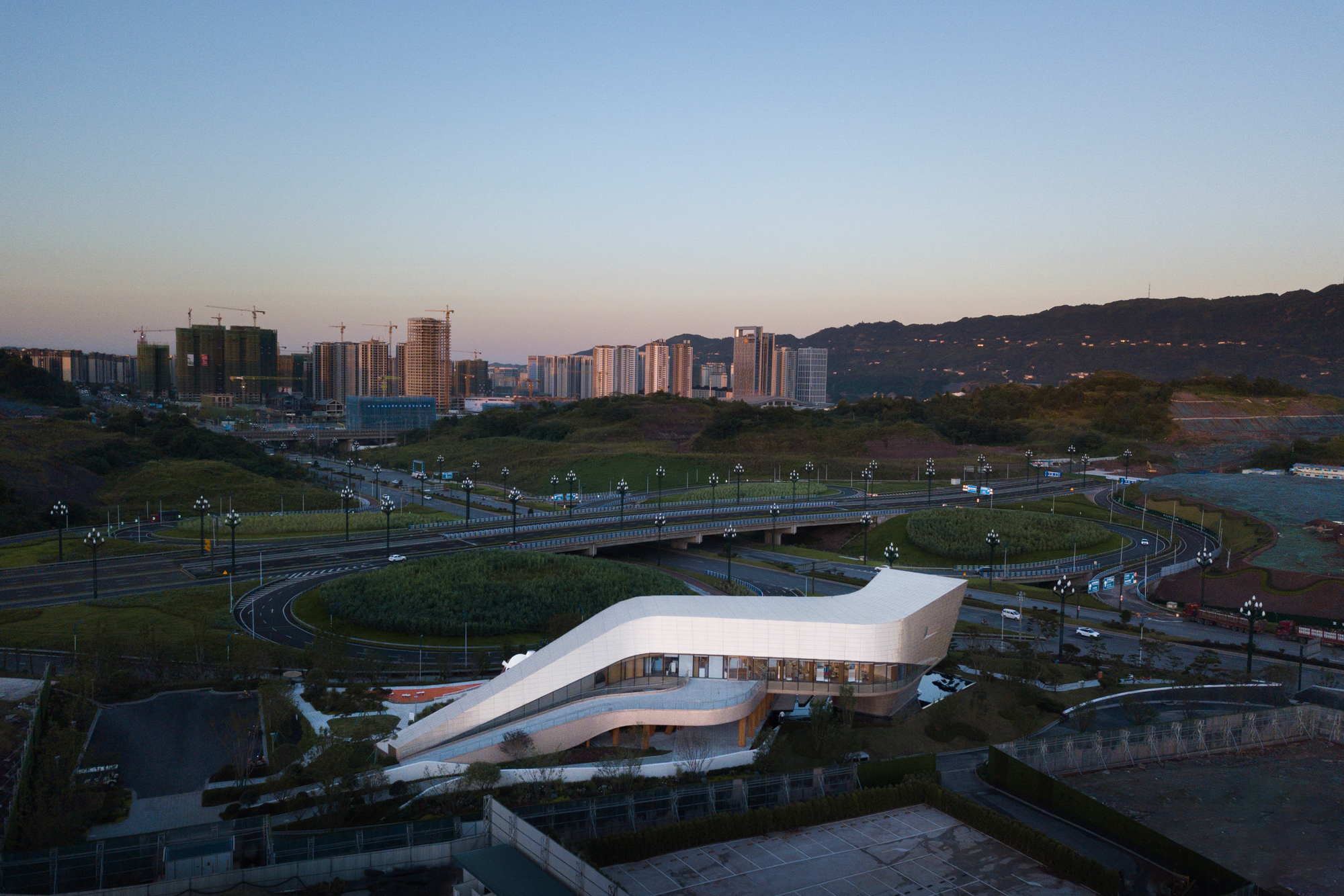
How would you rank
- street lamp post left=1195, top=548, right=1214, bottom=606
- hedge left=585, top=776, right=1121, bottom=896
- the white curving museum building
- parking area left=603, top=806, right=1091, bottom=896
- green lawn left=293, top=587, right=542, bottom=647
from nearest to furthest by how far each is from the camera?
parking area left=603, top=806, right=1091, bottom=896, hedge left=585, top=776, right=1121, bottom=896, the white curving museum building, green lawn left=293, top=587, right=542, bottom=647, street lamp post left=1195, top=548, right=1214, bottom=606

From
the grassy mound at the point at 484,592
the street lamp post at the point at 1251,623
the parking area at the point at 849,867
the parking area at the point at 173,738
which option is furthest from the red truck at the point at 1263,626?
the parking area at the point at 173,738

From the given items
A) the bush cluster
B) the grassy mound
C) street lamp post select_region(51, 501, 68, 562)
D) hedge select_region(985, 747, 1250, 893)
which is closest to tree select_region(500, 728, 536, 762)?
hedge select_region(985, 747, 1250, 893)

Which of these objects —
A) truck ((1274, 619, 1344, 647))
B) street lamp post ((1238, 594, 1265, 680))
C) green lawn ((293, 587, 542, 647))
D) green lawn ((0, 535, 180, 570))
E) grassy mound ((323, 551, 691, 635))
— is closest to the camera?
street lamp post ((1238, 594, 1265, 680))

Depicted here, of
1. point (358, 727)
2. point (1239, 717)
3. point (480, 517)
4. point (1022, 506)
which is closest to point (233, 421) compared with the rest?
point (480, 517)

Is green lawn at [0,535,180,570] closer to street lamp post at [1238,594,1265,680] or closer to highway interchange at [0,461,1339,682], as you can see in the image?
highway interchange at [0,461,1339,682]

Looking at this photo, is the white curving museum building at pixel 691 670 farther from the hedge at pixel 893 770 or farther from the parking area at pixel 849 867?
the parking area at pixel 849 867

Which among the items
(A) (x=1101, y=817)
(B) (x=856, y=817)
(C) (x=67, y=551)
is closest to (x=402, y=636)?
(B) (x=856, y=817)

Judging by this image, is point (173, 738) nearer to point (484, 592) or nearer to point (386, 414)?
point (484, 592)
